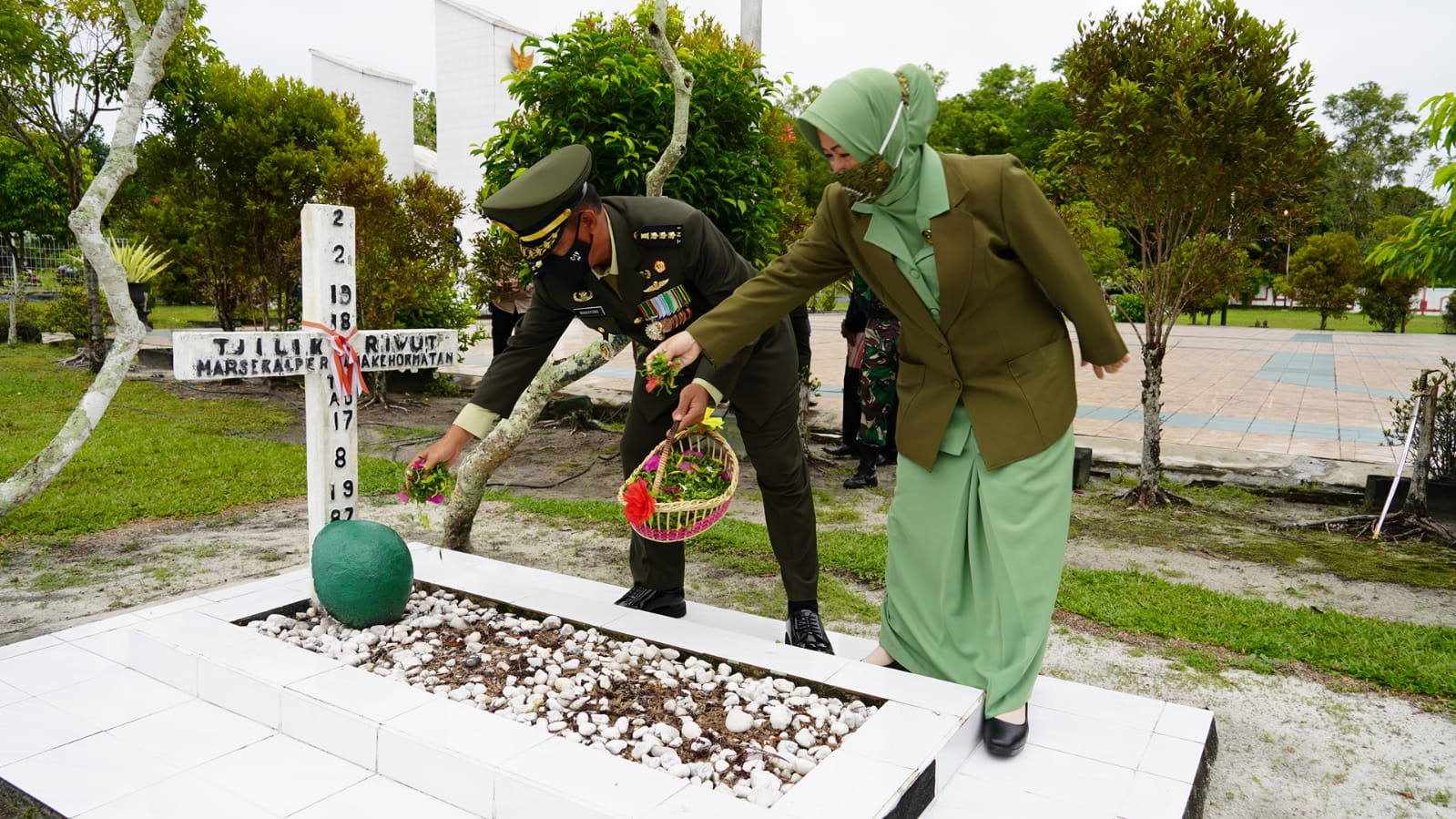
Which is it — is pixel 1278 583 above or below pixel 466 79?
below

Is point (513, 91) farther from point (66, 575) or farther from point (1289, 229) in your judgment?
point (1289, 229)

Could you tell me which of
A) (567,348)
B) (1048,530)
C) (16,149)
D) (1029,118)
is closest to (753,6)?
(1048,530)

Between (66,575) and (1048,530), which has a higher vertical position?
(1048,530)

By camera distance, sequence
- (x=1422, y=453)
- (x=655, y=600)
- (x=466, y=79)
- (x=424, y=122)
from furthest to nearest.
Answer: (x=424, y=122) < (x=466, y=79) < (x=1422, y=453) < (x=655, y=600)

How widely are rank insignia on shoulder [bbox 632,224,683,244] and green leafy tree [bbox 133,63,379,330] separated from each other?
9.92 meters

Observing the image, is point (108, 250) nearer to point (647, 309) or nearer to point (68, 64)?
point (647, 309)

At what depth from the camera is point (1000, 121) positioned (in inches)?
1528

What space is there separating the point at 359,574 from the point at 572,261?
1.44m

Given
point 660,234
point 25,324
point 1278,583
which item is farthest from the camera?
point 25,324

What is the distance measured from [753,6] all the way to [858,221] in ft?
18.1

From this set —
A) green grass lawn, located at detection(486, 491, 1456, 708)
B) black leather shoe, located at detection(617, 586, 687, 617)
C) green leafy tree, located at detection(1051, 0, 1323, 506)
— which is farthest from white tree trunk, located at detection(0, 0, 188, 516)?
green leafy tree, located at detection(1051, 0, 1323, 506)

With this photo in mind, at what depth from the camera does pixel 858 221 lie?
3.07m

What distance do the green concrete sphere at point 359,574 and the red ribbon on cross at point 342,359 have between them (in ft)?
1.90

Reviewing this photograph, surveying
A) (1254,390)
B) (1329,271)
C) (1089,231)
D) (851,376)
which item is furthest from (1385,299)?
(851,376)
